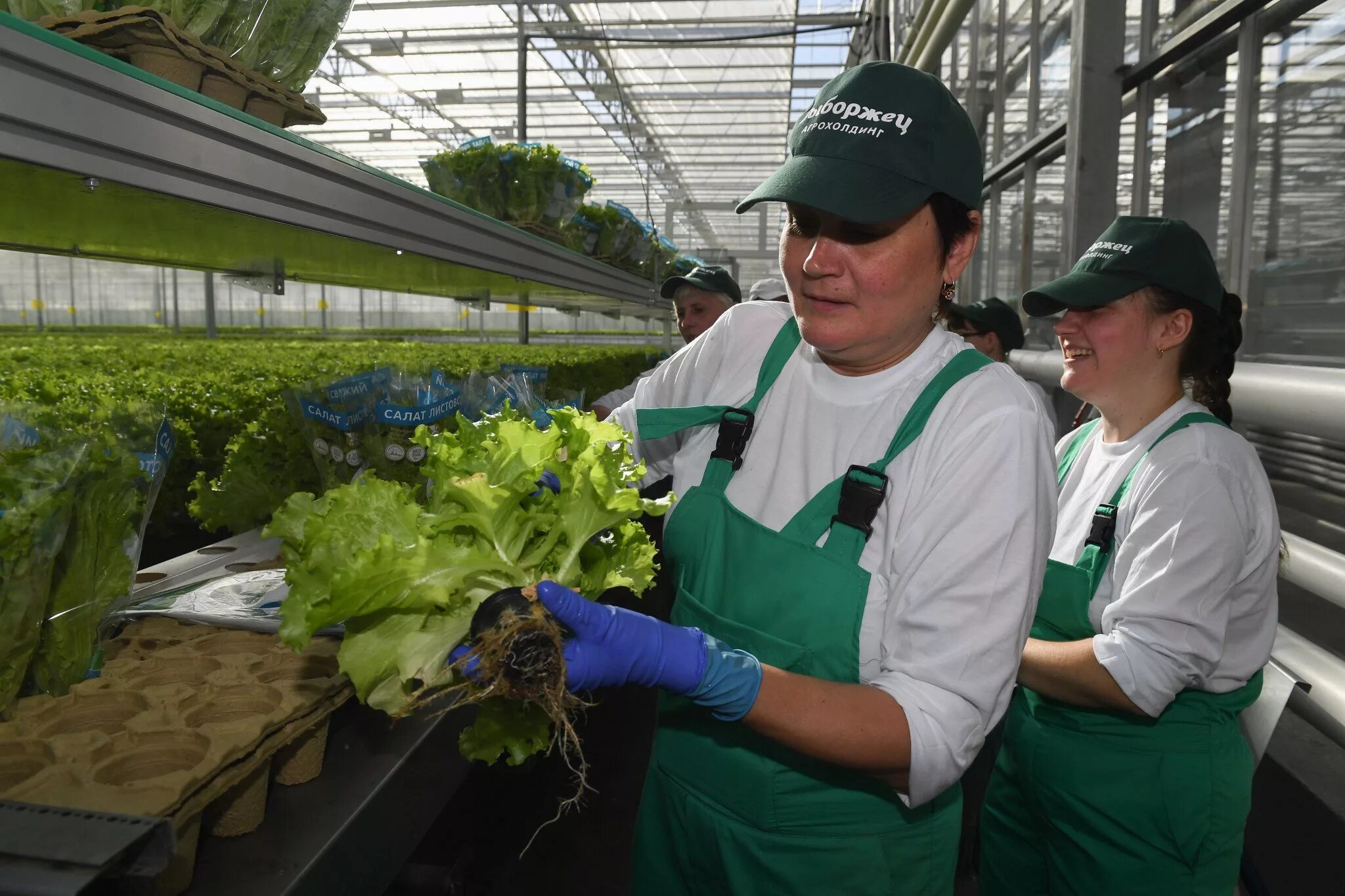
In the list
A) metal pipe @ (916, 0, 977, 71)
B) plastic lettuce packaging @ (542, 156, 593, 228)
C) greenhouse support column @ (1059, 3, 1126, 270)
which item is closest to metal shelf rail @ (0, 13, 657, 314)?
plastic lettuce packaging @ (542, 156, 593, 228)

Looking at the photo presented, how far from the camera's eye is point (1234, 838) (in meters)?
2.02

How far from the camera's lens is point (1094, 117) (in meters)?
4.70

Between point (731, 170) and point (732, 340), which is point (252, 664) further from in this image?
point (731, 170)

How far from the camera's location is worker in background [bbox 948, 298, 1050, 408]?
159 inches

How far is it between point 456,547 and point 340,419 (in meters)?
1.26

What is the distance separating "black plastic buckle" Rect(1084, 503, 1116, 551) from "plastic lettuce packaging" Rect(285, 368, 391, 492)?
76.6 inches

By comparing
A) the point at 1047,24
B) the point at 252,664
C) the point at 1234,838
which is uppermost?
the point at 1047,24

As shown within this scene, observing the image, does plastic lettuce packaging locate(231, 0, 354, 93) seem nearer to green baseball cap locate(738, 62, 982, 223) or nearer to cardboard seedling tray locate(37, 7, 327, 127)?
cardboard seedling tray locate(37, 7, 327, 127)

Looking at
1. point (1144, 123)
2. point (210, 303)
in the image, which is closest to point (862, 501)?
point (1144, 123)

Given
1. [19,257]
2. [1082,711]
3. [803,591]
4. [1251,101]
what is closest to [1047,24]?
[1251,101]

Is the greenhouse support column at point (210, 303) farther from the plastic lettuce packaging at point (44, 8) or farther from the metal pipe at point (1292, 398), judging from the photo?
the metal pipe at point (1292, 398)

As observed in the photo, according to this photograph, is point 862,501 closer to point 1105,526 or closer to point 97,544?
point 1105,526

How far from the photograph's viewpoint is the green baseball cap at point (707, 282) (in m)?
5.20

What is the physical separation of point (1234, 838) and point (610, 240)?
487cm
